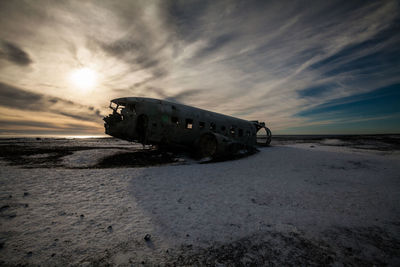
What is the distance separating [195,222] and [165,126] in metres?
7.95

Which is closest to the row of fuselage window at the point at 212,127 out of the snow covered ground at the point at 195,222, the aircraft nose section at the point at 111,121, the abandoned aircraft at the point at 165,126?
the abandoned aircraft at the point at 165,126

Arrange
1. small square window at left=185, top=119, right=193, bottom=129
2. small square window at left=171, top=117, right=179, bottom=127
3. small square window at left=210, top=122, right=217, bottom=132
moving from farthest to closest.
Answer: small square window at left=210, top=122, right=217, bottom=132, small square window at left=185, top=119, right=193, bottom=129, small square window at left=171, top=117, right=179, bottom=127

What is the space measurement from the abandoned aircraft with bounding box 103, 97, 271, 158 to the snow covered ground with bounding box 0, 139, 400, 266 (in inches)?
184

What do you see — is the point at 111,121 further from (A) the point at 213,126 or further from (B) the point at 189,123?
(A) the point at 213,126

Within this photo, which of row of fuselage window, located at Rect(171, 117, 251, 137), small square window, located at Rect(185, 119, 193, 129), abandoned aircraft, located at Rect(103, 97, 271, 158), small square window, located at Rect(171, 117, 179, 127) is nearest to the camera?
abandoned aircraft, located at Rect(103, 97, 271, 158)

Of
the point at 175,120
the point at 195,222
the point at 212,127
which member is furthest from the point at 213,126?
the point at 195,222

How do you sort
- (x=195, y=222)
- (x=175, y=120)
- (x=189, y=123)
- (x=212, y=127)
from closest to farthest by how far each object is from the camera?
(x=195, y=222), (x=175, y=120), (x=189, y=123), (x=212, y=127)

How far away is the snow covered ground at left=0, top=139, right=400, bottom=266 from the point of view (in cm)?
221

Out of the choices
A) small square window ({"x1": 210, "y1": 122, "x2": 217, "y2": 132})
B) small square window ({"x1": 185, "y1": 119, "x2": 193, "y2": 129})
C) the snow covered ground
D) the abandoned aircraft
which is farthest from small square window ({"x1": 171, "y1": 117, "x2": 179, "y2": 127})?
the snow covered ground

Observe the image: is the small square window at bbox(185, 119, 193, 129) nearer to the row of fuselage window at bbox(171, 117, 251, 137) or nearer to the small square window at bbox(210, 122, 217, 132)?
the row of fuselage window at bbox(171, 117, 251, 137)

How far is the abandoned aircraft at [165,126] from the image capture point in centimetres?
983

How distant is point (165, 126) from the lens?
10.3 metres

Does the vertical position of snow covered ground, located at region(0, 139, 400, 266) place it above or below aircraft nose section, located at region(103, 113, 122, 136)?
below

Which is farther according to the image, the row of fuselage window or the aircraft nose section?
the row of fuselage window
